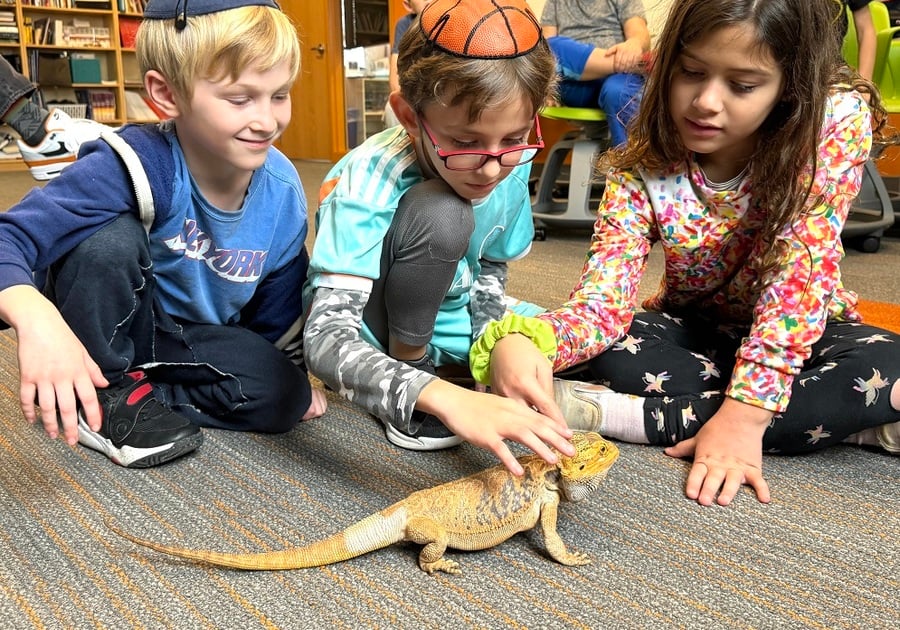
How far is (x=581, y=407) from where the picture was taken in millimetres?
1138

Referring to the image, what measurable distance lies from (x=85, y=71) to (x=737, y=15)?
6.30 m

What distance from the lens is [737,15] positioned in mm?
968

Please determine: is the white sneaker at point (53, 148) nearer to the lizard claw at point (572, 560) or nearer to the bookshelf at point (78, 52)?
the bookshelf at point (78, 52)

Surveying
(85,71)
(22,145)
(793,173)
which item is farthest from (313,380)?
(85,71)

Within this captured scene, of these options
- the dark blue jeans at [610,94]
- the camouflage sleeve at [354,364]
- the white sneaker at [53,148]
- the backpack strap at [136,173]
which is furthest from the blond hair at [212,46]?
the white sneaker at [53,148]

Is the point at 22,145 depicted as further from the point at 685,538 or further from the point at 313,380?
the point at 685,538

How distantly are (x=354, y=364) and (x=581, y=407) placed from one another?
43cm

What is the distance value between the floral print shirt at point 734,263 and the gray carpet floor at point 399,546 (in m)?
0.17

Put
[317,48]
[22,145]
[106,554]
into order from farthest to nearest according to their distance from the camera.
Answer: [317,48] < [22,145] < [106,554]

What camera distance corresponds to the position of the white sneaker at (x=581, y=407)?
3.72 ft

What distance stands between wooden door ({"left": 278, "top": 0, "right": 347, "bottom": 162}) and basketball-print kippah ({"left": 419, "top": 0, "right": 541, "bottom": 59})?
5797 mm

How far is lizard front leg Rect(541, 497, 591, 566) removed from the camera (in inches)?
32.1

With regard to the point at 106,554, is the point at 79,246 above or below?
above

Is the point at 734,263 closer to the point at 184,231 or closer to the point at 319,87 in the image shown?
the point at 184,231
